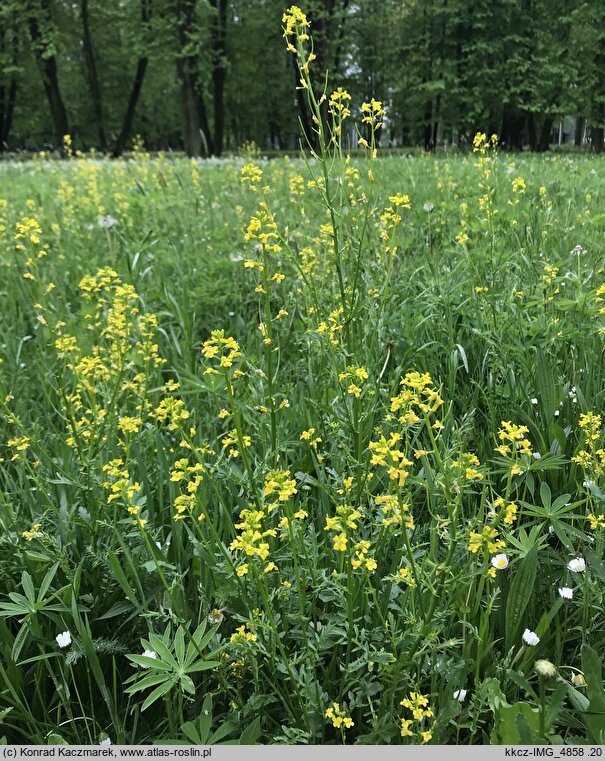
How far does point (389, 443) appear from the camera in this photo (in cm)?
119

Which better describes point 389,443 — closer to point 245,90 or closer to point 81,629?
point 81,629

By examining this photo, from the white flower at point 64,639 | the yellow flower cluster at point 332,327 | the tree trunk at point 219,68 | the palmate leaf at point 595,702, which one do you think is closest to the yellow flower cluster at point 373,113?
the yellow flower cluster at point 332,327

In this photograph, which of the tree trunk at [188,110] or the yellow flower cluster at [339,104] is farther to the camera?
the tree trunk at [188,110]

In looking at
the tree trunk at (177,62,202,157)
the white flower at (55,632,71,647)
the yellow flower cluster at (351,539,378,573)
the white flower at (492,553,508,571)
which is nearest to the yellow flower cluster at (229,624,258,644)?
the yellow flower cluster at (351,539,378,573)

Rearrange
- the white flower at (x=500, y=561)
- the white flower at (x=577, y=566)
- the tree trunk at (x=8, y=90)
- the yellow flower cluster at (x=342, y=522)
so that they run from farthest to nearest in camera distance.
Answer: the tree trunk at (x=8, y=90)
the white flower at (x=577, y=566)
the white flower at (x=500, y=561)
the yellow flower cluster at (x=342, y=522)

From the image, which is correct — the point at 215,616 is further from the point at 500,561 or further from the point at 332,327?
the point at 332,327

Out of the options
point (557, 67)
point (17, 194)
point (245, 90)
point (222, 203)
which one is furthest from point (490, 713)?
point (245, 90)

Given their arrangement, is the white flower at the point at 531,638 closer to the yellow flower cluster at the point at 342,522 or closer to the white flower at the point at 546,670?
the white flower at the point at 546,670

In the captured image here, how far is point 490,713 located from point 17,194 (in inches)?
312

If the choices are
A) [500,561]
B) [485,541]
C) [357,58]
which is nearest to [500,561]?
[500,561]

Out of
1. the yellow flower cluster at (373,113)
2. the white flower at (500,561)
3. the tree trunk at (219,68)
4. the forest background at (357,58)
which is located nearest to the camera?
the white flower at (500,561)


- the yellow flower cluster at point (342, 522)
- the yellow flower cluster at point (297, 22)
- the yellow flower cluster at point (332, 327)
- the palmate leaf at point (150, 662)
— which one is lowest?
the palmate leaf at point (150, 662)

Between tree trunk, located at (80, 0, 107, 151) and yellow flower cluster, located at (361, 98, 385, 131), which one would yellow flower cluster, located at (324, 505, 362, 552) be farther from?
tree trunk, located at (80, 0, 107, 151)

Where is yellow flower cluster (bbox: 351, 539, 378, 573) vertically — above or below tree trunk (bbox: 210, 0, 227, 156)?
below
